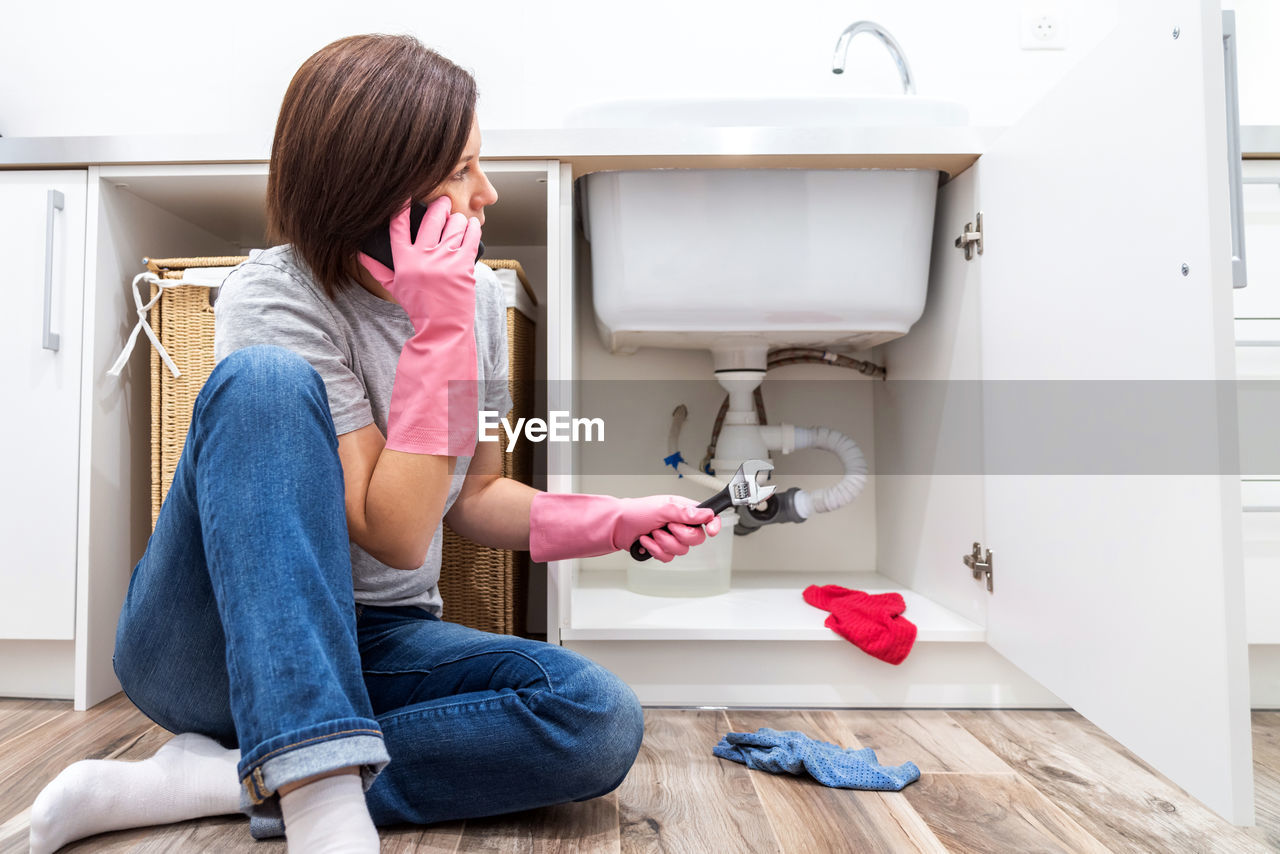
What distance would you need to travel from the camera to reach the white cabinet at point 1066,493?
60cm

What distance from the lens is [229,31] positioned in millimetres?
1562

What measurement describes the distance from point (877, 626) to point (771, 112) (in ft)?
2.33

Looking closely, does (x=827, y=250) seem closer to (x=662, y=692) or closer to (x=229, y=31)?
(x=662, y=692)

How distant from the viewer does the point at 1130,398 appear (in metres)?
0.70

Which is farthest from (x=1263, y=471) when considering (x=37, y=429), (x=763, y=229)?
(x=37, y=429)

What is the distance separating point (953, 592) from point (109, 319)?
4.13 ft

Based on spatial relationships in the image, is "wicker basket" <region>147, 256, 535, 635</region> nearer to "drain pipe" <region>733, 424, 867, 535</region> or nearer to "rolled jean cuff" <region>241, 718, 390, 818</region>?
"drain pipe" <region>733, 424, 867, 535</region>

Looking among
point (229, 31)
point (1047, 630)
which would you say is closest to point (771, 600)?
point (1047, 630)

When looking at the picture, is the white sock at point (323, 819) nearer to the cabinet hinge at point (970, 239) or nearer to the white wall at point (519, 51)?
the cabinet hinge at point (970, 239)

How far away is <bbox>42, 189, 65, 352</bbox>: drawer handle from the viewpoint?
3.47ft

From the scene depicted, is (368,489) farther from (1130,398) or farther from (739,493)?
(1130,398)

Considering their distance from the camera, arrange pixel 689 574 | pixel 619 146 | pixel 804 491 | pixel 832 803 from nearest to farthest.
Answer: pixel 832 803, pixel 619 146, pixel 689 574, pixel 804 491

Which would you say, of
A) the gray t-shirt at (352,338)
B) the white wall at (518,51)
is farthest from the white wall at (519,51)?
the gray t-shirt at (352,338)

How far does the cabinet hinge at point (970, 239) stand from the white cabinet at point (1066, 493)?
18 millimetres
